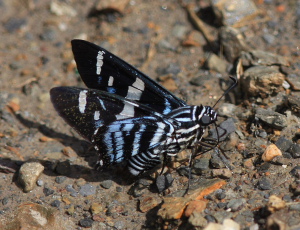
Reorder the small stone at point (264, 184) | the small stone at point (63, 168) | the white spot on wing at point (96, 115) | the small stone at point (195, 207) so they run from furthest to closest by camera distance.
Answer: the small stone at point (63, 168) < the white spot on wing at point (96, 115) < the small stone at point (264, 184) < the small stone at point (195, 207)

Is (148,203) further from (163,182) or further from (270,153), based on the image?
(270,153)

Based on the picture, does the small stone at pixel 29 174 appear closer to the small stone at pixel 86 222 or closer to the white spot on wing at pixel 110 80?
the small stone at pixel 86 222

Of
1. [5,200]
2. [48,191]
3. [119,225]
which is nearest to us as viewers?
[119,225]

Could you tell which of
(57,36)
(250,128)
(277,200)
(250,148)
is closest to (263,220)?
(277,200)

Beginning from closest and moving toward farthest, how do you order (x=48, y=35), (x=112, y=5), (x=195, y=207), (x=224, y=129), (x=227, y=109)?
(x=195, y=207) < (x=224, y=129) < (x=227, y=109) < (x=112, y=5) < (x=48, y=35)

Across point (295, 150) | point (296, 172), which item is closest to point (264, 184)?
point (296, 172)

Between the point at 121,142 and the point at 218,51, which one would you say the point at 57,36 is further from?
the point at 121,142

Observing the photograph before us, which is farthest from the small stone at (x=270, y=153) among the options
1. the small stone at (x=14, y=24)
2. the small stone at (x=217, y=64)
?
the small stone at (x=14, y=24)
